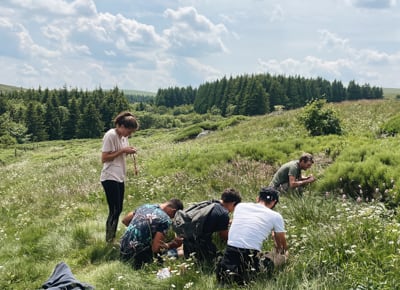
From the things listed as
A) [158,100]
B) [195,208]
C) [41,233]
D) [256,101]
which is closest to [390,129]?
[195,208]

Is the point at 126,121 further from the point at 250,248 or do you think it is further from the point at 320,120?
the point at 320,120

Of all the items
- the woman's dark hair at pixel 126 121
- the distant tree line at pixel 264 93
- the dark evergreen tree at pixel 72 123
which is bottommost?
the dark evergreen tree at pixel 72 123

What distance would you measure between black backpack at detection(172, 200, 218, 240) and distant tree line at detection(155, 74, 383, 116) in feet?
260

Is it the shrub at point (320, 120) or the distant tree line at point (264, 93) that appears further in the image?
the distant tree line at point (264, 93)

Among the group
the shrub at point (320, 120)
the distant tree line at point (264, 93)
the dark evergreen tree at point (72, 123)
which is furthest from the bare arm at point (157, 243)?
the dark evergreen tree at point (72, 123)

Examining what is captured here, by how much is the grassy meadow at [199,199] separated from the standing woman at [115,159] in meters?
0.64

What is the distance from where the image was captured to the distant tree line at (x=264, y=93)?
95.9m

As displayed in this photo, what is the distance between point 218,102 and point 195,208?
120 meters

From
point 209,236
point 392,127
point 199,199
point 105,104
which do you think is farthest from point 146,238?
point 105,104

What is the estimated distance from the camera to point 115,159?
7.20 meters

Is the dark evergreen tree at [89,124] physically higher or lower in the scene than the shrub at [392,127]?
lower

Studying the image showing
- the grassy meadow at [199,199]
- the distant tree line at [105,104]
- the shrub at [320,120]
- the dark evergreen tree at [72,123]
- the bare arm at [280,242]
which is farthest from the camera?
the dark evergreen tree at [72,123]

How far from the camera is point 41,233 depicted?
28.0 feet

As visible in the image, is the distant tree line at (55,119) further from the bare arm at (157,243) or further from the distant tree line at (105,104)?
the bare arm at (157,243)
